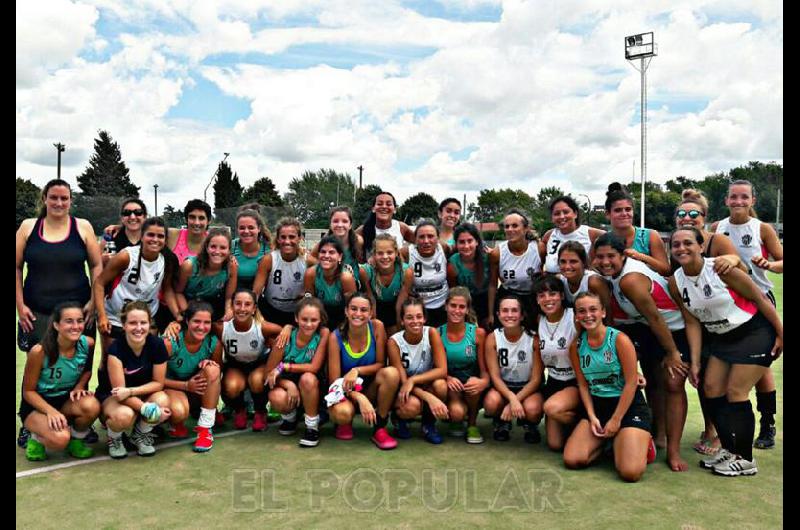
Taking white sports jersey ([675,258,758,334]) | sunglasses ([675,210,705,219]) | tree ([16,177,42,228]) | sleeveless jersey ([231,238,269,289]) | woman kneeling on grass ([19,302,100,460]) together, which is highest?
tree ([16,177,42,228])

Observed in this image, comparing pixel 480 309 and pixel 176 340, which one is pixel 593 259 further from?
pixel 176 340

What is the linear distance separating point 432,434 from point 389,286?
4.08 ft

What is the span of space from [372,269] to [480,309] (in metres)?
0.95

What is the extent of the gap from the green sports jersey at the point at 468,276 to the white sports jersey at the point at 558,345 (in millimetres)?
805

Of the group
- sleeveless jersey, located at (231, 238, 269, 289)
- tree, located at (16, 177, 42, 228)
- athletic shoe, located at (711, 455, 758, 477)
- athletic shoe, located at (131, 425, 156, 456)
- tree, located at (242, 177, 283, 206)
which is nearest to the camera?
athletic shoe, located at (711, 455, 758, 477)

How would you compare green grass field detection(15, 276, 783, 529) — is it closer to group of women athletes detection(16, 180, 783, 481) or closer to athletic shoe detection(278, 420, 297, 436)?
group of women athletes detection(16, 180, 783, 481)

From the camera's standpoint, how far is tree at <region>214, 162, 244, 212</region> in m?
60.3

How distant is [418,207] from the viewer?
50.7 meters

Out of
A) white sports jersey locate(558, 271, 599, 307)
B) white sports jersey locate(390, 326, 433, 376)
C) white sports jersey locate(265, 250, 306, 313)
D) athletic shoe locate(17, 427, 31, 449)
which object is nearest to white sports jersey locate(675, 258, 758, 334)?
white sports jersey locate(558, 271, 599, 307)

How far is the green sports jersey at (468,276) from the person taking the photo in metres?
5.41

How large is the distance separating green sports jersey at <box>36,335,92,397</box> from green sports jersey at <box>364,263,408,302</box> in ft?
7.03

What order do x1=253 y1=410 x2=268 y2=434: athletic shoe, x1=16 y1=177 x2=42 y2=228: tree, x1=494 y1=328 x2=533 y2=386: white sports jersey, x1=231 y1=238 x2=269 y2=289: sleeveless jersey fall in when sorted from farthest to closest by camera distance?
x1=16 y1=177 x2=42 y2=228: tree < x1=231 y1=238 x2=269 y2=289: sleeveless jersey < x1=253 y1=410 x2=268 y2=434: athletic shoe < x1=494 y1=328 x2=533 y2=386: white sports jersey

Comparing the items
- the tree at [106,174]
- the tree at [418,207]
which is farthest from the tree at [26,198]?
the tree at [418,207]
